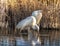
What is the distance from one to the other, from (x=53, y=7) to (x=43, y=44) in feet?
12.7

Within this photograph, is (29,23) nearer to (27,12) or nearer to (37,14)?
(37,14)

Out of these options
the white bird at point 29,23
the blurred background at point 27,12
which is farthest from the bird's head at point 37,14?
the blurred background at point 27,12

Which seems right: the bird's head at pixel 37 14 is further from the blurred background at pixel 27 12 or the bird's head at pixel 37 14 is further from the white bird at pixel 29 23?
the blurred background at pixel 27 12

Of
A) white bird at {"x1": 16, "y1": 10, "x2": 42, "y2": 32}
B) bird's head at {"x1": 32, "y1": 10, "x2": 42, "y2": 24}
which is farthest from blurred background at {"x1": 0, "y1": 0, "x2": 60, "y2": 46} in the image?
white bird at {"x1": 16, "y1": 10, "x2": 42, "y2": 32}

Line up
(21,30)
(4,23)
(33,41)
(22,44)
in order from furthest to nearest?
1. (4,23)
2. (21,30)
3. (33,41)
4. (22,44)

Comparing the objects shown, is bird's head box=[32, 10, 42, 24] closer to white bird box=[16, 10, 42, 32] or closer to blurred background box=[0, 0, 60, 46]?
white bird box=[16, 10, 42, 32]

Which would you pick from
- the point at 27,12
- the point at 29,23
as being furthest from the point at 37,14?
the point at 27,12

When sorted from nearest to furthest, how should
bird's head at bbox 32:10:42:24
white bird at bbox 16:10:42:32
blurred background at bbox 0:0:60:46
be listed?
1. white bird at bbox 16:10:42:32
2. bird's head at bbox 32:10:42:24
3. blurred background at bbox 0:0:60:46

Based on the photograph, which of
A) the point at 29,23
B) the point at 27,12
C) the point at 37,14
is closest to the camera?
the point at 29,23

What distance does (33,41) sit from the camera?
7.73m

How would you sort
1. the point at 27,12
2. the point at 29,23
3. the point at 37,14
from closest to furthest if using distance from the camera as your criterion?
the point at 29,23, the point at 37,14, the point at 27,12

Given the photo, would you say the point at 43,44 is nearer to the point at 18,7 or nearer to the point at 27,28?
the point at 27,28

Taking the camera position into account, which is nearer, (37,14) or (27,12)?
(37,14)

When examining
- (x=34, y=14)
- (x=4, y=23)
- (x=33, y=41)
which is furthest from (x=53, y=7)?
(x=33, y=41)
